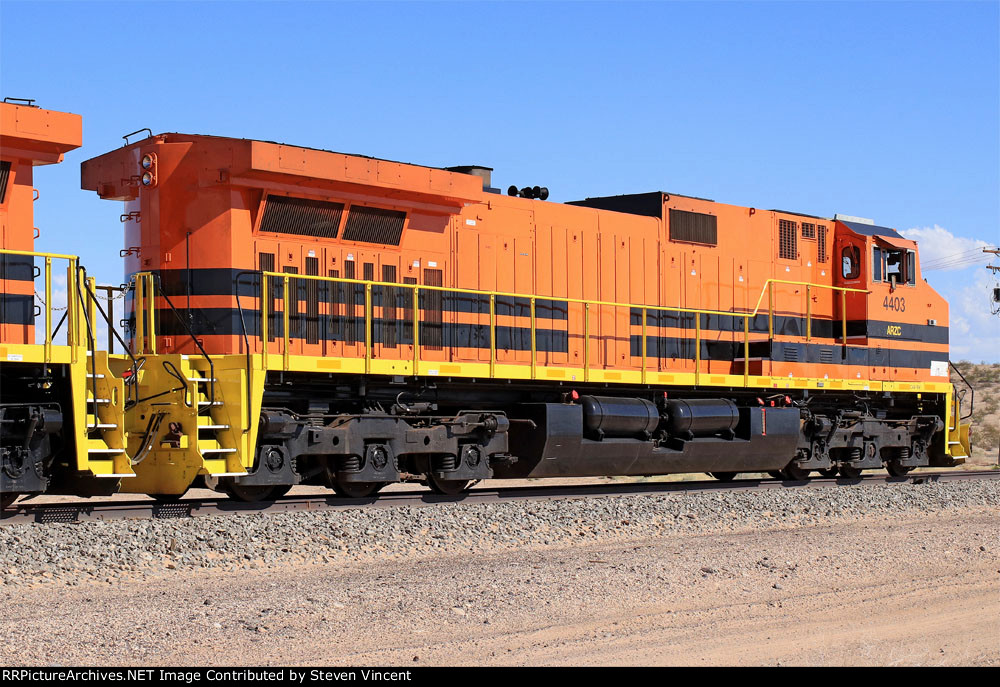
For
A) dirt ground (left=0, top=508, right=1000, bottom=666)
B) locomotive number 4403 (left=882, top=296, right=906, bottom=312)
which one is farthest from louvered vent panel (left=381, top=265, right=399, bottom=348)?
locomotive number 4403 (left=882, top=296, right=906, bottom=312)

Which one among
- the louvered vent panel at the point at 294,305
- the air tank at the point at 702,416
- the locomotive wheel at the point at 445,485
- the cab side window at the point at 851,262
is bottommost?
the locomotive wheel at the point at 445,485

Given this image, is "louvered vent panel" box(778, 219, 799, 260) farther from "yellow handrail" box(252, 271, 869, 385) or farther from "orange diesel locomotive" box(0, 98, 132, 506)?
"orange diesel locomotive" box(0, 98, 132, 506)

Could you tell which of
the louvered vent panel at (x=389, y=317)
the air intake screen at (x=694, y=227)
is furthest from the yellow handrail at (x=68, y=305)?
the air intake screen at (x=694, y=227)

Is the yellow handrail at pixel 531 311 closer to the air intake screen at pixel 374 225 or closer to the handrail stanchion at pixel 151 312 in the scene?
the handrail stanchion at pixel 151 312

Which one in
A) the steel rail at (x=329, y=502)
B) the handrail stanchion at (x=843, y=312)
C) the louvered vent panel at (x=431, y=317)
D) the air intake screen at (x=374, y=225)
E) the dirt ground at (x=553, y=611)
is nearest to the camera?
the dirt ground at (x=553, y=611)

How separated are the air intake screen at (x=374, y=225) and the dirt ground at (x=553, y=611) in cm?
420

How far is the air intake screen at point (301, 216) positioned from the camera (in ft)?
39.3

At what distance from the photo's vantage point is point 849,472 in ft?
56.4

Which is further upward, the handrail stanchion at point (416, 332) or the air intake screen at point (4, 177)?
the air intake screen at point (4, 177)

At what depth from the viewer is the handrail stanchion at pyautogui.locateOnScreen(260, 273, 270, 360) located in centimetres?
1102

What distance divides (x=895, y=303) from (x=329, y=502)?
1006cm

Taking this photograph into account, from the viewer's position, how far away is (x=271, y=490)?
12219 mm
